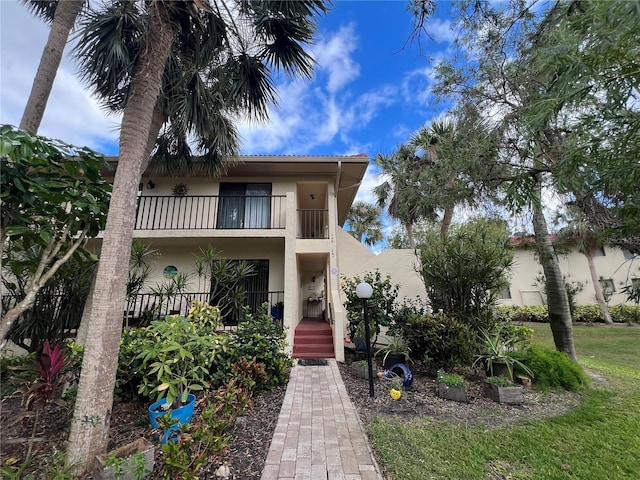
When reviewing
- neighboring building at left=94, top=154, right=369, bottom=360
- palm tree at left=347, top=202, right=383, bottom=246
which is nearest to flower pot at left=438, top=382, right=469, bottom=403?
neighboring building at left=94, top=154, right=369, bottom=360

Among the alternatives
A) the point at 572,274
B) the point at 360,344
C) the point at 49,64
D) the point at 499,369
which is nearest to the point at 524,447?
the point at 499,369

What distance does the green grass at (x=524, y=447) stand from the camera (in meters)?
2.83

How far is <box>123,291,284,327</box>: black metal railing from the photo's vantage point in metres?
7.16

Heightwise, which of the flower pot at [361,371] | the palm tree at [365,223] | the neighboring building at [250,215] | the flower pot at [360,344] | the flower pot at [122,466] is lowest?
the flower pot at [361,371]

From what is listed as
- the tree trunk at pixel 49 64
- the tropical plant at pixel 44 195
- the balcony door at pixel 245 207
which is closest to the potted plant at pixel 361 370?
the balcony door at pixel 245 207

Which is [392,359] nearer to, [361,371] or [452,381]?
[361,371]

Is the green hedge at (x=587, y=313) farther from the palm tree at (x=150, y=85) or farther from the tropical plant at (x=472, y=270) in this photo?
the palm tree at (x=150, y=85)

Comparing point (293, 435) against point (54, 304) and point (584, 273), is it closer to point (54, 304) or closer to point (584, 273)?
point (54, 304)

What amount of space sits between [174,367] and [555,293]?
8.62m

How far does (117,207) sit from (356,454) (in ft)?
13.3

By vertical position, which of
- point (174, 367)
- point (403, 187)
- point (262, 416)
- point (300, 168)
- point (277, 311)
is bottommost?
point (262, 416)

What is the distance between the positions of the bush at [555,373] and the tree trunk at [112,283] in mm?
7179

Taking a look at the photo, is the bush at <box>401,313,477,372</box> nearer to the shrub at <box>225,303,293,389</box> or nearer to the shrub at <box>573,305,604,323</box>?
the shrub at <box>225,303,293,389</box>

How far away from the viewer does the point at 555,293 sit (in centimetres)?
667
